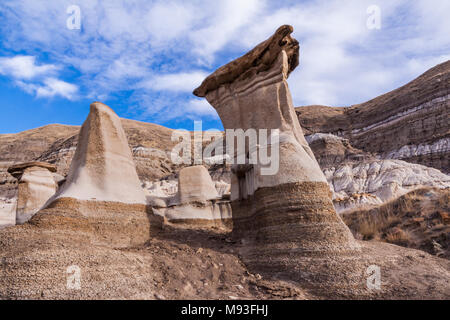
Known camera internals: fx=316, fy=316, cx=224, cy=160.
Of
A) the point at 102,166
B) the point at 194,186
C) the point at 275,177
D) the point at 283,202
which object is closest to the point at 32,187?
the point at 194,186

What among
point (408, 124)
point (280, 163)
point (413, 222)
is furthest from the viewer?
point (408, 124)

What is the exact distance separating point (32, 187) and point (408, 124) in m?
38.1

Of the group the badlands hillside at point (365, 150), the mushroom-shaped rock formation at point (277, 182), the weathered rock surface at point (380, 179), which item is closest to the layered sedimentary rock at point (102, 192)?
the mushroom-shaped rock formation at point (277, 182)

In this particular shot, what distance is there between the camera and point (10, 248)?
14.2 ft

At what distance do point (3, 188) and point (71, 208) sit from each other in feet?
133

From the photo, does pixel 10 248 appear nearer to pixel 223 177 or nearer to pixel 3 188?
pixel 223 177

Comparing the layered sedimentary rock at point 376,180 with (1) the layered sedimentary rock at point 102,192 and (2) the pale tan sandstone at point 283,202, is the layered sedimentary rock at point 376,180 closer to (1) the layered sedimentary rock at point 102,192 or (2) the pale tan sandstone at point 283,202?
(2) the pale tan sandstone at point 283,202

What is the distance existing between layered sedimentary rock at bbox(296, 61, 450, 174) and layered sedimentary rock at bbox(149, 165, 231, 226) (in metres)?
25.1

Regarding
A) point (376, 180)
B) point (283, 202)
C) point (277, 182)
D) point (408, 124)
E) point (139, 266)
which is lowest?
point (139, 266)

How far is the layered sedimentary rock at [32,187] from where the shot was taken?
11.8 meters

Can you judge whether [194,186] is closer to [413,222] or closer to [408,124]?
[413,222]

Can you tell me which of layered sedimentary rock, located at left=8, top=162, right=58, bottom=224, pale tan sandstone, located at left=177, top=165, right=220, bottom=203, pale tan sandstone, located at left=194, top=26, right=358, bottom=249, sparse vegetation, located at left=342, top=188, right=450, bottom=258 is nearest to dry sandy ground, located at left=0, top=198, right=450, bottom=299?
pale tan sandstone, located at left=194, top=26, right=358, bottom=249

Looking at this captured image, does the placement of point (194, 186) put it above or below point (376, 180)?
below

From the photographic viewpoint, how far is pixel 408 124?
36.7m
